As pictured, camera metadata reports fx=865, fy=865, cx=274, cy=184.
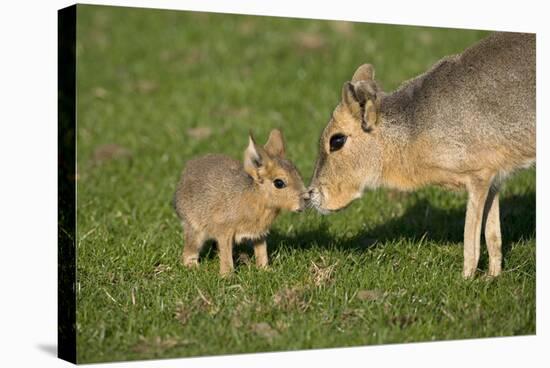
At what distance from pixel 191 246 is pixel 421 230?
8.32 ft

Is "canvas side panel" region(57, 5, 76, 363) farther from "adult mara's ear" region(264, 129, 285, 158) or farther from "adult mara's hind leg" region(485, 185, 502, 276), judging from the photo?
"adult mara's hind leg" region(485, 185, 502, 276)

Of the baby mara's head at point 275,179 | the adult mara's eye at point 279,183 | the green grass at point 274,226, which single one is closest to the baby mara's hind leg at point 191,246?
the green grass at point 274,226

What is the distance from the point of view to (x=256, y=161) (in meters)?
7.73

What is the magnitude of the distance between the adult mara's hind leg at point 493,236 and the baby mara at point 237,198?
1.79 m

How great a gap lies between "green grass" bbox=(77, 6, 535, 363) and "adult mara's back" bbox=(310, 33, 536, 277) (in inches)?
25.3

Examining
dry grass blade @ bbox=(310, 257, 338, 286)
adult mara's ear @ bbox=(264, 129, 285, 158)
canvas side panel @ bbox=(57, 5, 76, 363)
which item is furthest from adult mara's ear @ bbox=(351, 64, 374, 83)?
canvas side panel @ bbox=(57, 5, 76, 363)

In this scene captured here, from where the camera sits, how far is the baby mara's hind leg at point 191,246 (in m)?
8.04

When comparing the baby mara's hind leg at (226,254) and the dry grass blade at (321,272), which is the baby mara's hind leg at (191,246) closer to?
the baby mara's hind leg at (226,254)

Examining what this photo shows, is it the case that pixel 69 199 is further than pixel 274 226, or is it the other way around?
pixel 274 226

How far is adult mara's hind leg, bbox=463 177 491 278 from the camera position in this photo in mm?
7477

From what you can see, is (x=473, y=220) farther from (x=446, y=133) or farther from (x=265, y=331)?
(x=265, y=331)

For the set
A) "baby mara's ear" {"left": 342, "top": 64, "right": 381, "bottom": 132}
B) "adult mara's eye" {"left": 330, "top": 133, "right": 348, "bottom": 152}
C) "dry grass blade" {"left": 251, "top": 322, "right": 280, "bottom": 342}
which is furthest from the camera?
"adult mara's eye" {"left": 330, "top": 133, "right": 348, "bottom": 152}

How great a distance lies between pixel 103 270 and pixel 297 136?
5301 millimetres

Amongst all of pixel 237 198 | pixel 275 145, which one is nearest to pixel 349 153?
pixel 275 145
